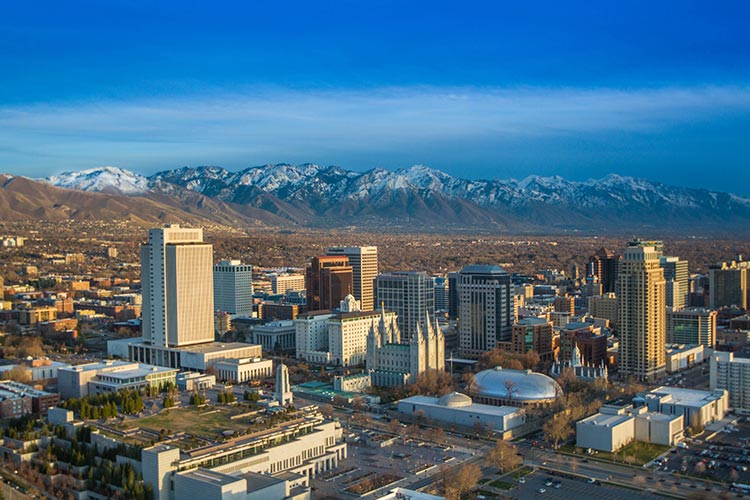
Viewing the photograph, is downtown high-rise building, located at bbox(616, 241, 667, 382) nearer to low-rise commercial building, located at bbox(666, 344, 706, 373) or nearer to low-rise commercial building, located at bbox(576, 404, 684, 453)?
low-rise commercial building, located at bbox(666, 344, 706, 373)

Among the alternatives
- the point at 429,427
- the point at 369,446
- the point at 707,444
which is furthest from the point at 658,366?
the point at 369,446

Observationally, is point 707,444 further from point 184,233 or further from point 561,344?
point 184,233

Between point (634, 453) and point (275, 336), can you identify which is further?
point (275, 336)

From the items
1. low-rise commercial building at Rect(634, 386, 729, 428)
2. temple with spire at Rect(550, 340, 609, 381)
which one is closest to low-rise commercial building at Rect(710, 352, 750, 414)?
low-rise commercial building at Rect(634, 386, 729, 428)

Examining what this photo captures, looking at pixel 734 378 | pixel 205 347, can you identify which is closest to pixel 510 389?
pixel 734 378

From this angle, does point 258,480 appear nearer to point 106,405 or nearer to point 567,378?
point 106,405

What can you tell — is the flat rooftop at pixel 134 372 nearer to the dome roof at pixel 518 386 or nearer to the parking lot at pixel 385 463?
the parking lot at pixel 385 463

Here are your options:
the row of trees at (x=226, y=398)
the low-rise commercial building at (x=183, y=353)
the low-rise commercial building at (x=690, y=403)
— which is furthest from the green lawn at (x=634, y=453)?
the low-rise commercial building at (x=183, y=353)
